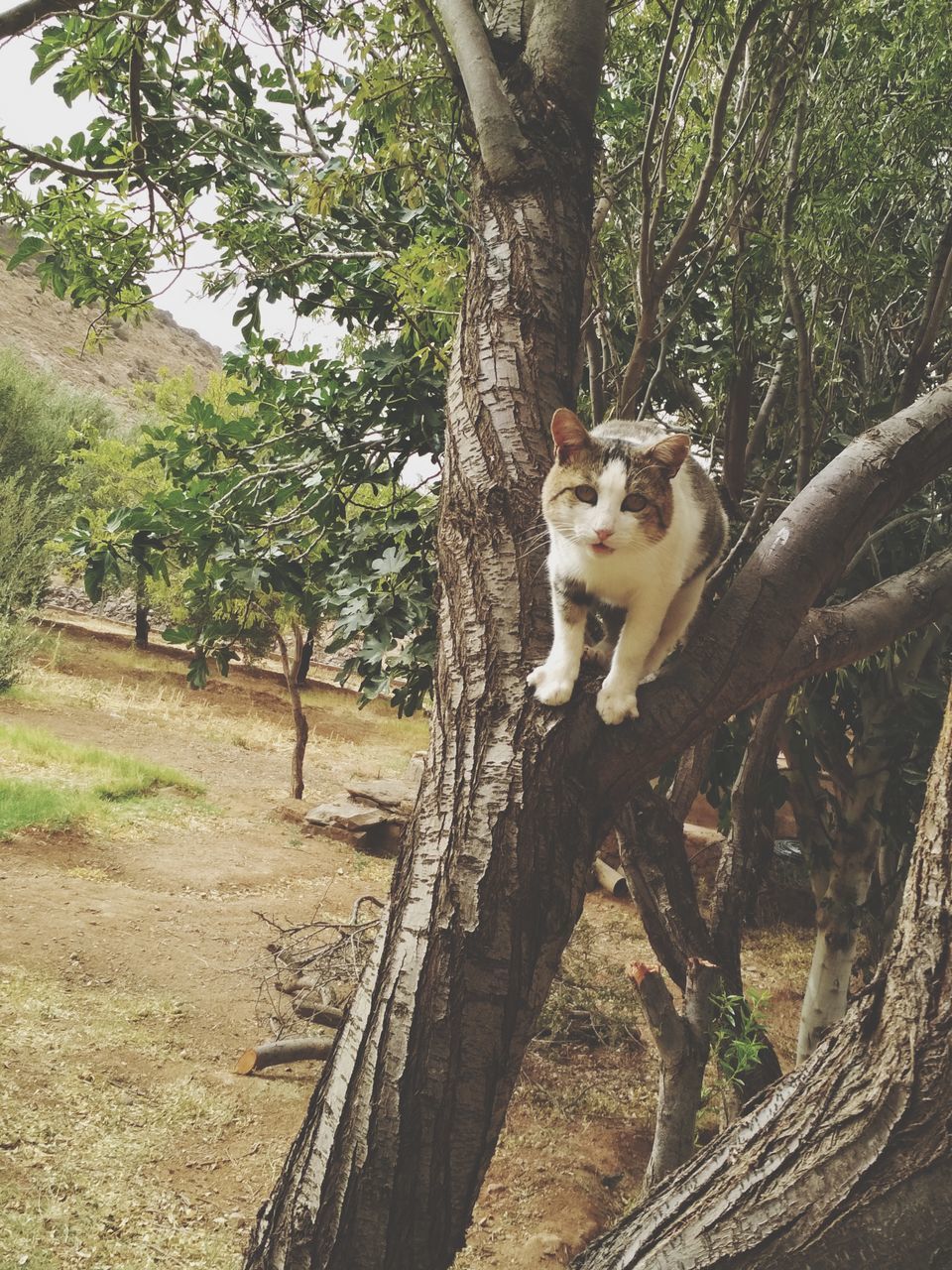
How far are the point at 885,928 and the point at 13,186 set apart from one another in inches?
227

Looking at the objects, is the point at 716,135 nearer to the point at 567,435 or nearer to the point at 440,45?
the point at 440,45

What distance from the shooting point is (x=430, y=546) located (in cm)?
311

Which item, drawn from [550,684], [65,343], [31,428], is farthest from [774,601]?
[65,343]

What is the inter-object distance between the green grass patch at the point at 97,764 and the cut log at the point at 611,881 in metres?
4.66

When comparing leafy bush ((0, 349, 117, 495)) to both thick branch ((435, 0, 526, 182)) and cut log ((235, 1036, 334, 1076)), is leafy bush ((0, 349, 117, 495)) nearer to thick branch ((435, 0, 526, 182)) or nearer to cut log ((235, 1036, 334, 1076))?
cut log ((235, 1036, 334, 1076))

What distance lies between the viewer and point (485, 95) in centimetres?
192

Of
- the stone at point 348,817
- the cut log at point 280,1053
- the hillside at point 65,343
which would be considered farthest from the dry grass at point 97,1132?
the hillside at point 65,343

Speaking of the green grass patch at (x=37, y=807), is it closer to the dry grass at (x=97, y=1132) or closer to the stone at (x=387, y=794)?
the dry grass at (x=97, y=1132)

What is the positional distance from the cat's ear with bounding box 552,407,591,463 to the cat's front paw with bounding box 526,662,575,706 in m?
0.56

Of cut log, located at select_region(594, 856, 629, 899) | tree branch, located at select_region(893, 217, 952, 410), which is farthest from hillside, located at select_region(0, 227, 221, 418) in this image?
tree branch, located at select_region(893, 217, 952, 410)

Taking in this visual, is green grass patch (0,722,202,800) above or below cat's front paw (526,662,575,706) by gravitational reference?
below

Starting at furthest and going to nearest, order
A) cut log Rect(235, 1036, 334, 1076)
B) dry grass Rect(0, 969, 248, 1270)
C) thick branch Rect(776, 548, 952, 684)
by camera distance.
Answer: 1. cut log Rect(235, 1036, 334, 1076)
2. dry grass Rect(0, 969, 248, 1270)
3. thick branch Rect(776, 548, 952, 684)

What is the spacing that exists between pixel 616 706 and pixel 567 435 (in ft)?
2.15

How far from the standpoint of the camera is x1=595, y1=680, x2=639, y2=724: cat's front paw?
63.9 inches
